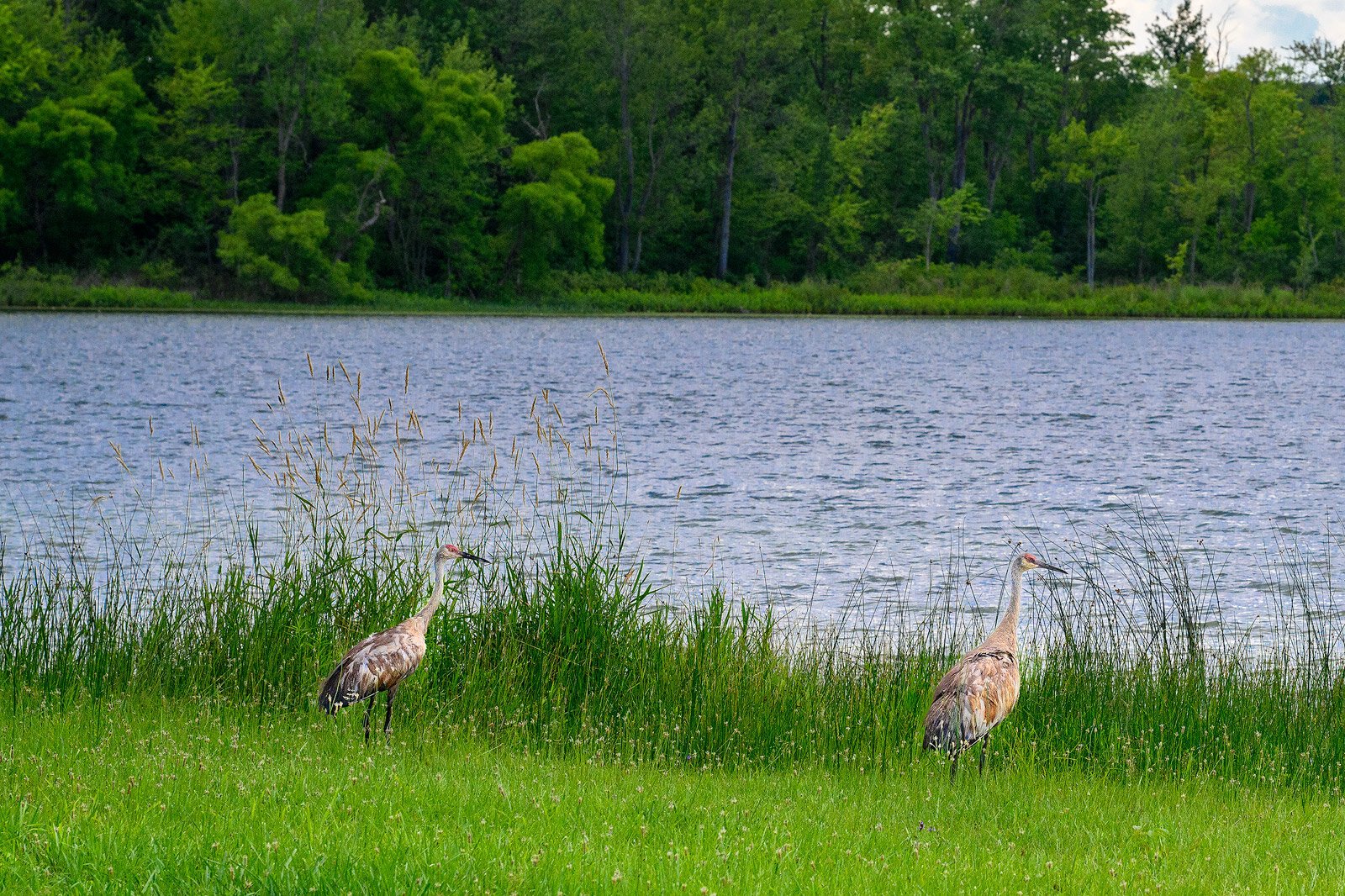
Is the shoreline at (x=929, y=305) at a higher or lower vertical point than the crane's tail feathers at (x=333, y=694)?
higher

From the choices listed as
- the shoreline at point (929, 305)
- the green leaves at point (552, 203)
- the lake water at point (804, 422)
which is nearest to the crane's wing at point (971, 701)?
the lake water at point (804, 422)

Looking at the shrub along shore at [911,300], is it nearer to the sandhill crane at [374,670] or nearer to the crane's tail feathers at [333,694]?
the sandhill crane at [374,670]

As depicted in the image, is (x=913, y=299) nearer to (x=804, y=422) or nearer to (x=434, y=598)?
(x=804, y=422)

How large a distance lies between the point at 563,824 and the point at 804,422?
26.3 metres

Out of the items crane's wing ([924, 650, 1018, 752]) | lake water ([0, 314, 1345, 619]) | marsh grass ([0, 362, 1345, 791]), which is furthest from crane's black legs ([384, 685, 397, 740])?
lake water ([0, 314, 1345, 619])

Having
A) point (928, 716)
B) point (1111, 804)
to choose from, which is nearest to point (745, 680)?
point (928, 716)

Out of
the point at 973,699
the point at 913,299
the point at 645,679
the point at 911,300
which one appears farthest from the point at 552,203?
the point at 973,699

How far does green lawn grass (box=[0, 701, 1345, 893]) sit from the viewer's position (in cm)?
508

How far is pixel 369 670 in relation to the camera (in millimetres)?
7797

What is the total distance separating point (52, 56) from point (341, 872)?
224 ft

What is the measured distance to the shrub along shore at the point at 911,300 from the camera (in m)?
74.4

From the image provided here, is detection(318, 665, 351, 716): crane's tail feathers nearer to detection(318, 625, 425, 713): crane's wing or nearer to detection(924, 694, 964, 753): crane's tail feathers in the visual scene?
A: detection(318, 625, 425, 713): crane's wing

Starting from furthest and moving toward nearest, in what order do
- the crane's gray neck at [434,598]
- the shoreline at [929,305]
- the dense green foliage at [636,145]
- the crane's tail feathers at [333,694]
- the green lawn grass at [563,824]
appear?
the shoreline at [929,305] < the dense green foliage at [636,145] < the crane's gray neck at [434,598] < the crane's tail feathers at [333,694] < the green lawn grass at [563,824]

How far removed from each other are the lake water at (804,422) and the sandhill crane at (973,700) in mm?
6107
